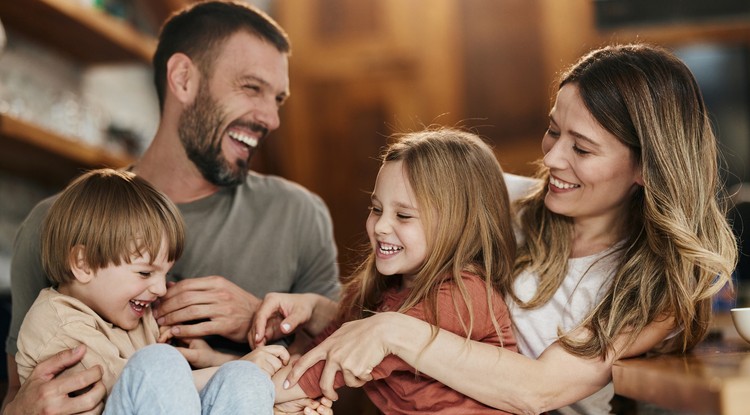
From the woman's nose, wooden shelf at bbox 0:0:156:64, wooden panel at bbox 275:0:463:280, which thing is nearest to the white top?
the woman's nose

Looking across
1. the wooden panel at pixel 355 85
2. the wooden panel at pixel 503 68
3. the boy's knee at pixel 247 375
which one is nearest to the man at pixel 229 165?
the boy's knee at pixel 247 375

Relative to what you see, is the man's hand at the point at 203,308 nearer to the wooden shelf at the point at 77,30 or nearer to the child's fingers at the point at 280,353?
the child's fingers at the point at 280,353

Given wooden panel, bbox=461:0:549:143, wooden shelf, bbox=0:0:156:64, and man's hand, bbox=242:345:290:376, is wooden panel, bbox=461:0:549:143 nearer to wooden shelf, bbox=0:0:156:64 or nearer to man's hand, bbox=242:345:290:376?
wooden shelf, bbox=0:0:156:64

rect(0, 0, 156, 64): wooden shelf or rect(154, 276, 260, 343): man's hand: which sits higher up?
rect(0, 0, 156, 64): wooden shelf

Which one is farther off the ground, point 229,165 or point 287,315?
point 229,165

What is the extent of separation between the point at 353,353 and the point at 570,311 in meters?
0.50

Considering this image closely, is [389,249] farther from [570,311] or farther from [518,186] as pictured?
[518,186]

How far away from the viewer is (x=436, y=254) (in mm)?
1766

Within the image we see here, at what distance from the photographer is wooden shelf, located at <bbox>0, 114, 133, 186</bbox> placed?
2680 millimetres

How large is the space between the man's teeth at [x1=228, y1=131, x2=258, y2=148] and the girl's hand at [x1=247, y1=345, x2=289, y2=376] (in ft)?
2.47

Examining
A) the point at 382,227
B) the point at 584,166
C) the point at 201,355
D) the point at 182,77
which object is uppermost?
the point at 182,77

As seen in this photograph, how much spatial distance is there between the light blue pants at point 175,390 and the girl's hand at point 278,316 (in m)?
0.33

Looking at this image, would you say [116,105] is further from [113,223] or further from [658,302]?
[658,302]

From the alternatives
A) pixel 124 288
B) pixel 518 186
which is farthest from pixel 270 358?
pixel 518 186
